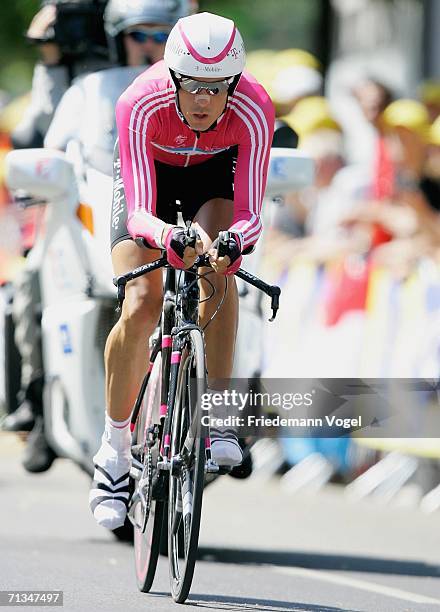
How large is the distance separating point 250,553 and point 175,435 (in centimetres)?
241

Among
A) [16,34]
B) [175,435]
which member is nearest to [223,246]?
[175,435]

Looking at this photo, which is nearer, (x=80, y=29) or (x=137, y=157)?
(x=137, y=157)

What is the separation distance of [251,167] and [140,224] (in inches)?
21.7

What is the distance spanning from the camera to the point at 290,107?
50.7 feet

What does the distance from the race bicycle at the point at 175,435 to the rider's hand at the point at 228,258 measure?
2 centimetres

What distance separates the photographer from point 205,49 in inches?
301

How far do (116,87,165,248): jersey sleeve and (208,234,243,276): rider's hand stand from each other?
42 centimetres

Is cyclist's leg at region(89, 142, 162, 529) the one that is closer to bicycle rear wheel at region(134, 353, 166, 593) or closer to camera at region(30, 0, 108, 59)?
bicycle rear wheel at region(134, 353, 166, 593)

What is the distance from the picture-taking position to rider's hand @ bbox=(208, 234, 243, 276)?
24.5ft

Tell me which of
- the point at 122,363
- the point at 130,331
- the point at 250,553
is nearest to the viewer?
the point at 130,331

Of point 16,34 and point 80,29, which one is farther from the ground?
point 80,29

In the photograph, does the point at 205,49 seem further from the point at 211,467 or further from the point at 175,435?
the point at 211,467

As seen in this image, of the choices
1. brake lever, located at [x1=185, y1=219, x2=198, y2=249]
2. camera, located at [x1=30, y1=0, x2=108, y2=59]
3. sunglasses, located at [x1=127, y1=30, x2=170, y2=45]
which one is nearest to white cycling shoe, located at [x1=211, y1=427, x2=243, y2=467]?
brake lever, located at [x1=185, y1=219, x2=198, y2=249]

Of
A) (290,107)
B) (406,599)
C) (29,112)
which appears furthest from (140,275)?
(290,107)
